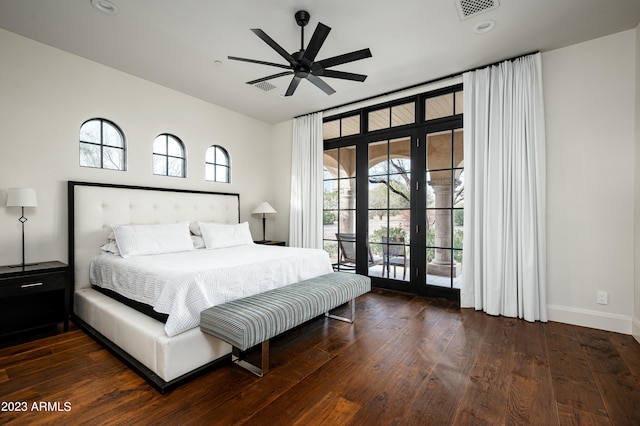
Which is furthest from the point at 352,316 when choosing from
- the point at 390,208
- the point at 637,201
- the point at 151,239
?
the point at 637,201

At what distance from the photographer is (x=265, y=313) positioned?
2.08 meters

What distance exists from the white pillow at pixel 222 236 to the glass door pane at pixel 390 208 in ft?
6.22

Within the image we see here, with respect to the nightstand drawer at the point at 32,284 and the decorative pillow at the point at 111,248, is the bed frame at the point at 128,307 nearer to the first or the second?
the decorative pillow at the point at 111,248

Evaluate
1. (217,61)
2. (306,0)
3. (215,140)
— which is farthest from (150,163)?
(306,0)

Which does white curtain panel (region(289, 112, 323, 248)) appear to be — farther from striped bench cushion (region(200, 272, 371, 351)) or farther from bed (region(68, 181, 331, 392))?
striped bench cushion (region(200, 272, 371, 351))

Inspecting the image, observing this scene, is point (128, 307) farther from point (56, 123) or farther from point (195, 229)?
point (56, 123)

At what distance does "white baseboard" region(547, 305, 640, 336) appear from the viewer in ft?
9.14

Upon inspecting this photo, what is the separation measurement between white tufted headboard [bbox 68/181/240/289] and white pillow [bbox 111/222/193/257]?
303 millimetres

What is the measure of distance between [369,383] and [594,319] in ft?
8.30

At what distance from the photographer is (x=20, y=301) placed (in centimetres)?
283

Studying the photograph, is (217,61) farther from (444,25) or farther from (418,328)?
(418,328)

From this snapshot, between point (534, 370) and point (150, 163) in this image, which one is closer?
point (534, 370)

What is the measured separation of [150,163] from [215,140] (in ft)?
3.64

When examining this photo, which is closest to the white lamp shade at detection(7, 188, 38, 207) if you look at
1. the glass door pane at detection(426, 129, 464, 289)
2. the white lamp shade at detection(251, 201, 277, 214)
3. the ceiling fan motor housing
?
the white lamp shade at detection(251, 201, 277, 214)
